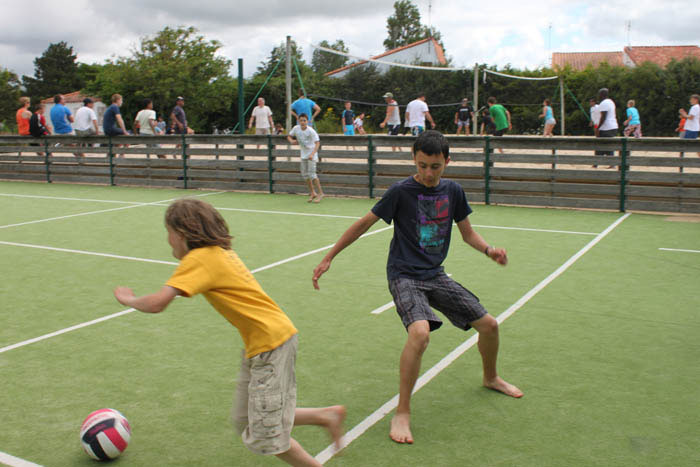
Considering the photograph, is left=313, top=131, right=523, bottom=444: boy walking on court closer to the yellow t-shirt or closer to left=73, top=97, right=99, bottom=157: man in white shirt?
the yellow t-shirt

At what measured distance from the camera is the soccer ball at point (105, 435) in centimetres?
354

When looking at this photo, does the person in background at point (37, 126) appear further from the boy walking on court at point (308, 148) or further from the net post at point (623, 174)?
the net post at point (623, 174)

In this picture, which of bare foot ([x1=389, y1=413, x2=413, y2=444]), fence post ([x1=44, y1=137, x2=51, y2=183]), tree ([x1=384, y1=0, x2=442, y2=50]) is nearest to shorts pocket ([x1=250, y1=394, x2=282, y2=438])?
bare foot ([x1=389, y1=413, x2=413, y2=444])

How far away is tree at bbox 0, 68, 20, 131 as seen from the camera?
7531 cm

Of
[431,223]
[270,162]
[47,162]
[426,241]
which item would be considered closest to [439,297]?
[426,241]

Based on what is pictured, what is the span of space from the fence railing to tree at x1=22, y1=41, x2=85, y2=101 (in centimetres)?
9114

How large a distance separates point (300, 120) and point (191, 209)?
1148cm

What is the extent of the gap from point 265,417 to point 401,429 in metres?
1.13

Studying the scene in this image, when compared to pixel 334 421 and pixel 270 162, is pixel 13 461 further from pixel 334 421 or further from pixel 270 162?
pixel 270 162

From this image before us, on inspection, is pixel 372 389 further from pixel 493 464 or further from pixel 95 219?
pixel 95 219

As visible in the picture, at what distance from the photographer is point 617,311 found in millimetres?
6367

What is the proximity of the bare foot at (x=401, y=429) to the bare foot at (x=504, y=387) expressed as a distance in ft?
2.73

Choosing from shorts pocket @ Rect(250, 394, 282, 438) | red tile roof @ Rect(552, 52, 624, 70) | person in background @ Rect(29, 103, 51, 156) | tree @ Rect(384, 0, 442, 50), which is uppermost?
tree @ Rect(384, 0, 442, 50)

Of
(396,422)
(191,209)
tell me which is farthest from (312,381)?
(191,209)
